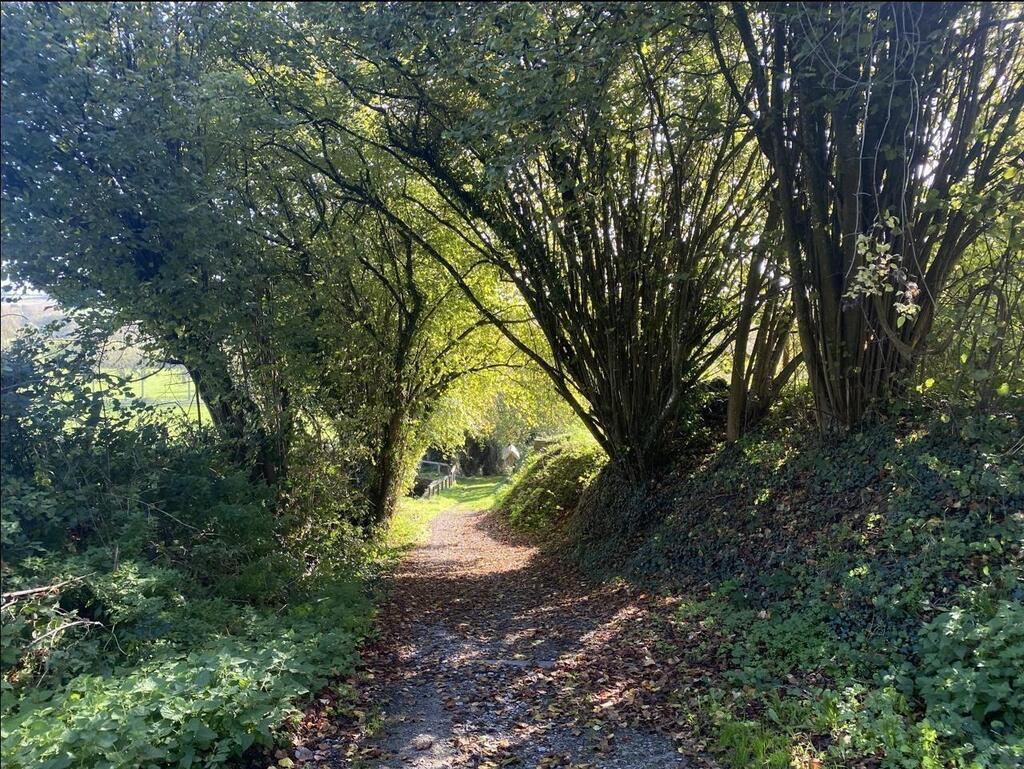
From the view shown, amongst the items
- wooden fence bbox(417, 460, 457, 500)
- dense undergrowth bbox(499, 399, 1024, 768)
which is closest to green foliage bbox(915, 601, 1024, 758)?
dense undergrowth bbox(499, 399, 1024, 768)

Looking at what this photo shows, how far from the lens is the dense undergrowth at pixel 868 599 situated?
4016mm

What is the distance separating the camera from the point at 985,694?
394cm

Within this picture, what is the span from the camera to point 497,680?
6.15m

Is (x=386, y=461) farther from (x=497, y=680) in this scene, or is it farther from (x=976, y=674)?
(x=976, y=674)

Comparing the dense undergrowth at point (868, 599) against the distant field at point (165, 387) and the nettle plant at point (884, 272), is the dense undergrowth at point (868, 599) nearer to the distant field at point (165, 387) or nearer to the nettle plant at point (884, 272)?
the nettle plant at point (884, 272)

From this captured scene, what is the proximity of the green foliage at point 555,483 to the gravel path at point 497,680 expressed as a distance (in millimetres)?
6177

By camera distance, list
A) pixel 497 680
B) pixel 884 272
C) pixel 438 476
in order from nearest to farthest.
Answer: pixel 884 272 < pixel 497 680 < pixel 438 476

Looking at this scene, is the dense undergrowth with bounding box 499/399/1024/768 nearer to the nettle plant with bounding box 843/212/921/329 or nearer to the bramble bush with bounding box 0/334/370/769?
the nettle plant with bounding box 843/212/921/329

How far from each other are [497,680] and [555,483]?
13094mm

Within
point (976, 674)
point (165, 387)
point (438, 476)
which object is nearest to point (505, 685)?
point (976, 674)

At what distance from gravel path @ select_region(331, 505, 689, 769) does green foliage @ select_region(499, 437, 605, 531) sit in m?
6.18

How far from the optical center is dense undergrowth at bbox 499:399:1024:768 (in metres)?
4.02

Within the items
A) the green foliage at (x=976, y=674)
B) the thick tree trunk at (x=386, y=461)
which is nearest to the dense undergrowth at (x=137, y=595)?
the green foliage at (x=976, y=674)

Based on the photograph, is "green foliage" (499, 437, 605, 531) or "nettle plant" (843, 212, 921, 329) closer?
"nettle plant" (843, 212, 921, 329)
